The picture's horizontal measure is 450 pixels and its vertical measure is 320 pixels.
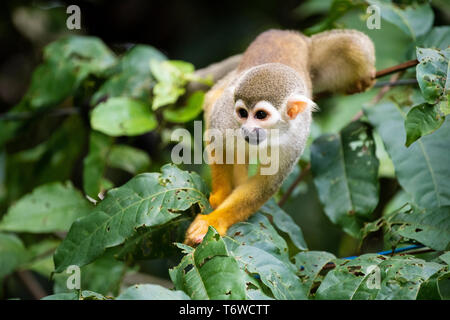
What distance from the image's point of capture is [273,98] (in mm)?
2141

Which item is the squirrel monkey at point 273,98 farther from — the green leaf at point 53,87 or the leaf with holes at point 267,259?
the green leaf at point 53,87

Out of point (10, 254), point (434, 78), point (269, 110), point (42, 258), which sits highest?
point (434, 78)

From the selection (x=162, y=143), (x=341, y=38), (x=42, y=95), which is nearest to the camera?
(x=341, y=38)

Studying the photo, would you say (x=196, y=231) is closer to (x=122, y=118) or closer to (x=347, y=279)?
(x=347, y=279)

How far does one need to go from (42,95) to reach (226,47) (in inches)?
106

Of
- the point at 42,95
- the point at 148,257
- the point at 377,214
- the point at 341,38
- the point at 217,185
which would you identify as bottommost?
the point at 377,214

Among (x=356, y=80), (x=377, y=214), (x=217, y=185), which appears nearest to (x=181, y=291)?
(x=217, y=185)

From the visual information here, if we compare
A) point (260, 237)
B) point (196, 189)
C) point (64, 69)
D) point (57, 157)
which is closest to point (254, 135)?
point (196, 189)

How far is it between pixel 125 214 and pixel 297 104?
100cm

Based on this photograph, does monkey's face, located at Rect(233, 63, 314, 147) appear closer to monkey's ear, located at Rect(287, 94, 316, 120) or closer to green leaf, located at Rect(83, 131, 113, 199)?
monkey's ear, located at Rect(287, 94, 316, 120)

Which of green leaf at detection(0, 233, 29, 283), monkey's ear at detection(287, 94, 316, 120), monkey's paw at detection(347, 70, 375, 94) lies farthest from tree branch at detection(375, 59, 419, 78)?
green leaf at detection(0, 233, 29, 283)

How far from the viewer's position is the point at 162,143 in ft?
11.3

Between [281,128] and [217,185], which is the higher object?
[281,128]
